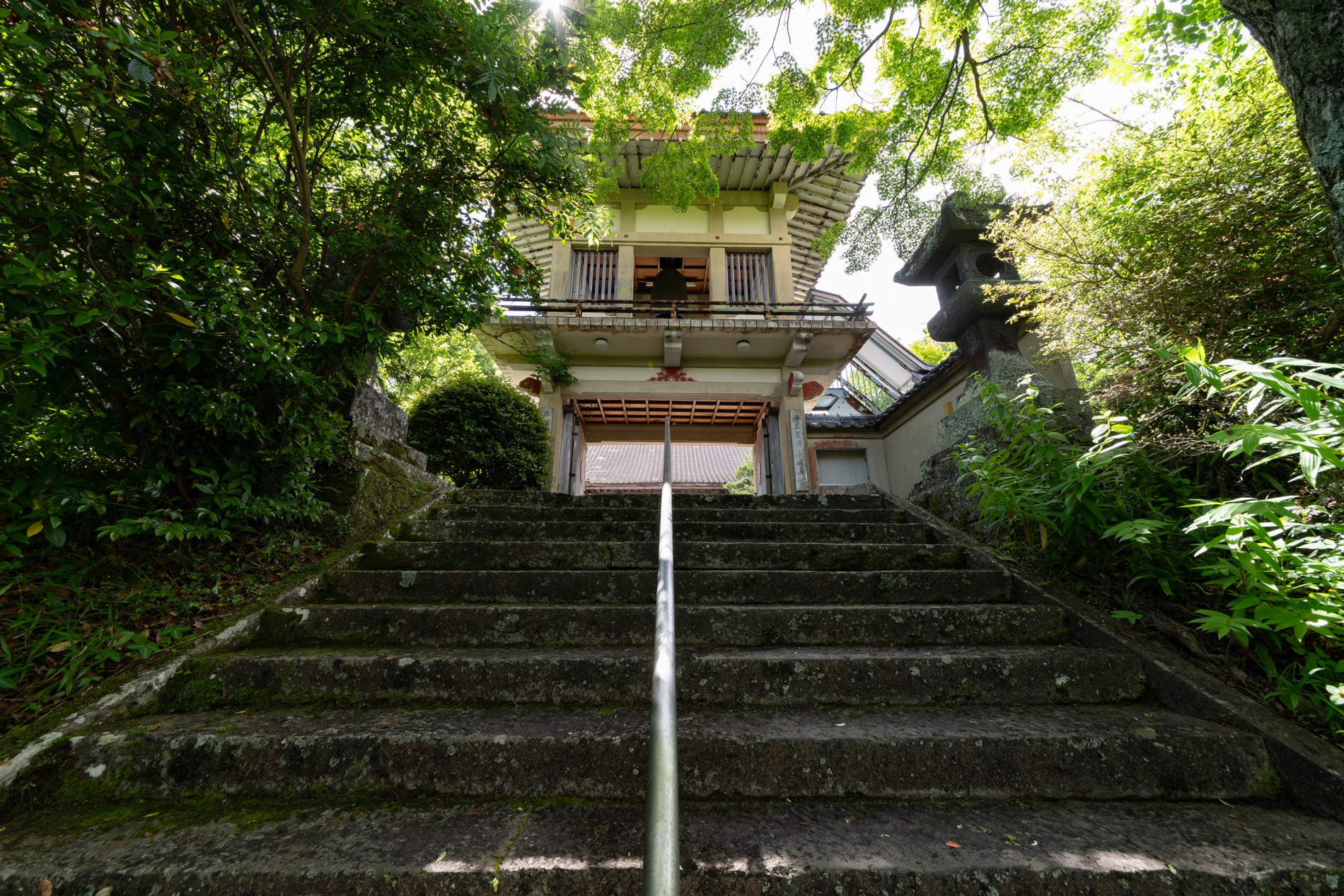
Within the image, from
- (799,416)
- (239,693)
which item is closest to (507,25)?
(239,693)

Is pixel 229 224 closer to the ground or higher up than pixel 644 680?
higher up

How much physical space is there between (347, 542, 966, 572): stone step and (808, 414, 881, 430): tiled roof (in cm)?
516

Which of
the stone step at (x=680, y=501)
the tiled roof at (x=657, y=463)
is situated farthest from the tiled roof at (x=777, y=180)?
the tiled roof at (x=657, y=463)

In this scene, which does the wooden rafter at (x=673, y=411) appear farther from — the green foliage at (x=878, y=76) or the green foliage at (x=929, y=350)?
the green foliage at (x=929, y=350)

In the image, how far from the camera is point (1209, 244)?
92.5 inches

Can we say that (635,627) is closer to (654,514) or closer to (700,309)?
(654,514)

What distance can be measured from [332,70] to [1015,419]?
378 centimetres

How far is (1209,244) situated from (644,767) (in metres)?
3.46

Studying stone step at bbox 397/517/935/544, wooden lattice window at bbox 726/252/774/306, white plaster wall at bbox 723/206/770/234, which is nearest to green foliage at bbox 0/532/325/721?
stone step at bbox 397/517/935/544

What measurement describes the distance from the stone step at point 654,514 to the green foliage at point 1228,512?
0.82 meters

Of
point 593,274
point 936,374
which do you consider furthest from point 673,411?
point 936,374

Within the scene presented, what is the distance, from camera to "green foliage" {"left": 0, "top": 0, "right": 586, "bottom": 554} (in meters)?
1.55

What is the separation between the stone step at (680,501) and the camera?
352 cm

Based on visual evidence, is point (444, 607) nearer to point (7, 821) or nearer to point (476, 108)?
point (7, 821)
